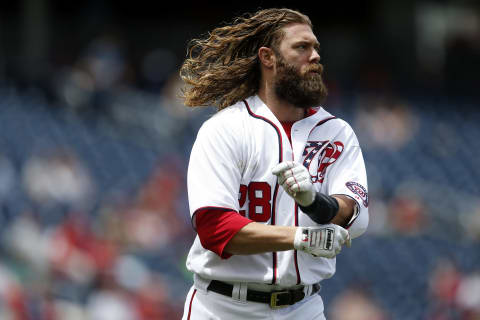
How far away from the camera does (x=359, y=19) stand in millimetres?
13062

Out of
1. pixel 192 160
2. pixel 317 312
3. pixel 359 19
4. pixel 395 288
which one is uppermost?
pixel 192 160

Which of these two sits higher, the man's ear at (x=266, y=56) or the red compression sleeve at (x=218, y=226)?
the man's ear at (x=266, y=56)

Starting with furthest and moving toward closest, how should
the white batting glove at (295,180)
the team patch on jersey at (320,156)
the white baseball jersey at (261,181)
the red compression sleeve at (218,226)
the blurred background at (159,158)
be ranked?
1. the blurred background at (159,158)
2. the team patch on jersey at (320,156)
3. the white baseball jersey at (261,181)
4. the red compression sleeve at (218,226)
5. the white batting glove at (295,180)

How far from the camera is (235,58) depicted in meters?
3.16

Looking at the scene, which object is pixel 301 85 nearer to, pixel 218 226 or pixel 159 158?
pixel 218 226

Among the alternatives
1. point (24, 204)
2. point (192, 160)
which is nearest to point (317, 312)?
point (192, 160)

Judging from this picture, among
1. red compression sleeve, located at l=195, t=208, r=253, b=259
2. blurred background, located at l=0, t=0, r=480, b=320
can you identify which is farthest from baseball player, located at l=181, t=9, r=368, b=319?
blurred background, located at l=0, t=0, r=480, b=320

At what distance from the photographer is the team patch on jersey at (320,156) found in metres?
2.90

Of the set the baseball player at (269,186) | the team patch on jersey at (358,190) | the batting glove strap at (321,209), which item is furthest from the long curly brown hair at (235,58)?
A: the batting glove strap at (321,209)

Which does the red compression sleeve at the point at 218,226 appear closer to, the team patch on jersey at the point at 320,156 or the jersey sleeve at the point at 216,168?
the jersey sleeve at the point at 216,168

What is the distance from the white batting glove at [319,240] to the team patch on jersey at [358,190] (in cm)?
28

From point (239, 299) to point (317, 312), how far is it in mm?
319

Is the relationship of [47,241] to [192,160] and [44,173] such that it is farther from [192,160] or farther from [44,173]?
[192,160]

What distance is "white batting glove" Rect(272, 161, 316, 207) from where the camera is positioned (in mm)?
2504
